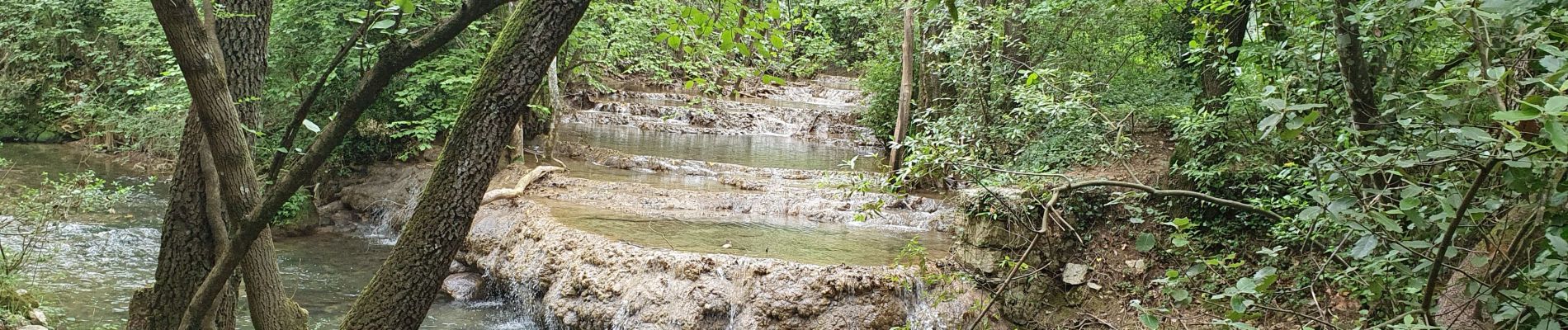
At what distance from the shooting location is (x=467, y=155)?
9.31 feet

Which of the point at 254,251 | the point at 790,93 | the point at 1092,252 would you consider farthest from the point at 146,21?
the point at 790,93

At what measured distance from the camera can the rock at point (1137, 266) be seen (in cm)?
644

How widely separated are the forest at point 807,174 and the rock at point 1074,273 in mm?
48

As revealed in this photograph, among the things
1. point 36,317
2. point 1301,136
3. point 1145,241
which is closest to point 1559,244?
point 1145,241

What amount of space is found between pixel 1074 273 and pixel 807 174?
20.1ft

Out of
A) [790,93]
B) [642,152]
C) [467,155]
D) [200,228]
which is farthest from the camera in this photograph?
[790,93]

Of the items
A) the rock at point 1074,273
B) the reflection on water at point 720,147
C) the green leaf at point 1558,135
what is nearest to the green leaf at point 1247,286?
the green leaf at point 1558,135

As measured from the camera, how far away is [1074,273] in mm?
6641

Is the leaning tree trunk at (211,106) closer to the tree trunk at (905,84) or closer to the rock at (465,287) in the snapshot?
the rock at (465,287)

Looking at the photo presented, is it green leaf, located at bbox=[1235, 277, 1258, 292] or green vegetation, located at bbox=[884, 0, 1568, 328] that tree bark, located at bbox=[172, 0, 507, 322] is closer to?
green vegetation, located at bbox=[884, 0, 1568, 328]

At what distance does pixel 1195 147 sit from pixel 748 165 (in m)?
8.25

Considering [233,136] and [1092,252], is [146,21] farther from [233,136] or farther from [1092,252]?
[1092,252]

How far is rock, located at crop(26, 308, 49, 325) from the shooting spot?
596cm

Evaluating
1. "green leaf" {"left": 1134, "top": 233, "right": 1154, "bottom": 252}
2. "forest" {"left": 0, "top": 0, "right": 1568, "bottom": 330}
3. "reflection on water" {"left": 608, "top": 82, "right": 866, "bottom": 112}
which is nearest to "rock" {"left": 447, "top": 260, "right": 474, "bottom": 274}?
"forest" {"left": 0, "top": 0, "right": 1568, "bottom": 330}
